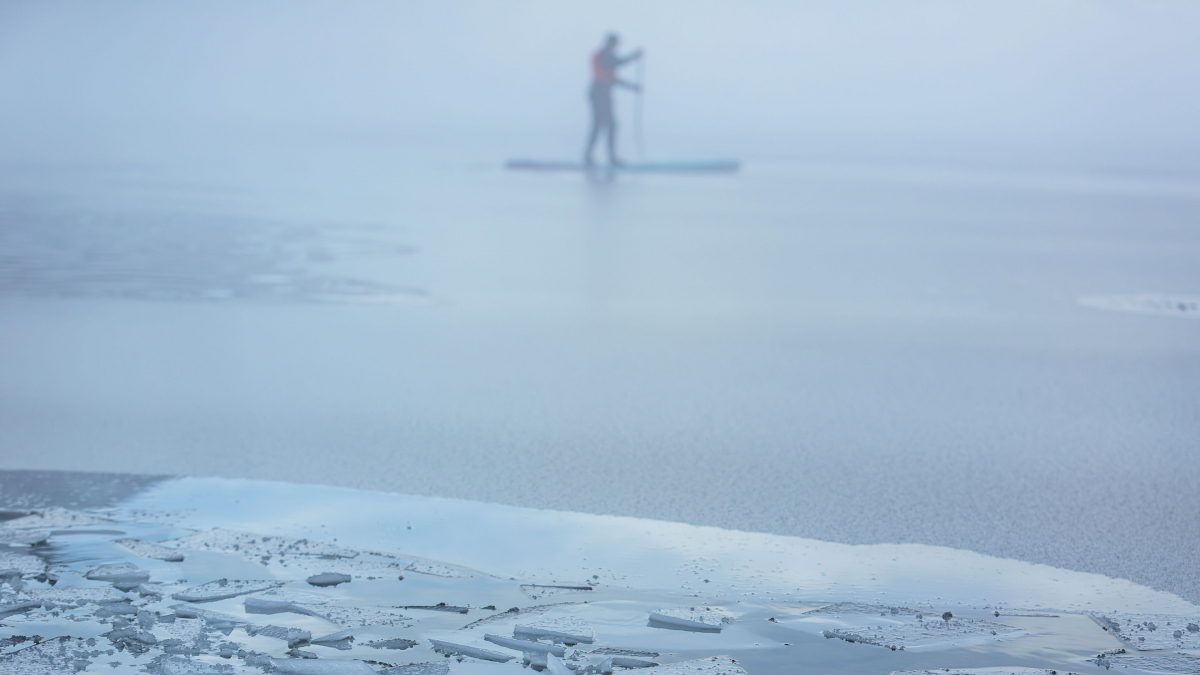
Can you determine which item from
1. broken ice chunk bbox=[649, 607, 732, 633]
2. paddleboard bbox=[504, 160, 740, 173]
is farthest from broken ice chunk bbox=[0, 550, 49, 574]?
Result: paddleboard bbox=[504, 160, 740, 173]

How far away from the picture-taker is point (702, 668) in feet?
6.05

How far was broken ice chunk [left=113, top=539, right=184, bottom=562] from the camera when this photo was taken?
2234mm

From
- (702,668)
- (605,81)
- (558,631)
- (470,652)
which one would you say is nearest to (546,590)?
(558,631)

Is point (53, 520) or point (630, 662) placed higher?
point (53, 520)

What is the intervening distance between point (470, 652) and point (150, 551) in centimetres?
81

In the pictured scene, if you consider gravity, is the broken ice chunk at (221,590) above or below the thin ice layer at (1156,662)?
above

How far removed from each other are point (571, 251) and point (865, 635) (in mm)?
5334

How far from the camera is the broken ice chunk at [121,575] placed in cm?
211

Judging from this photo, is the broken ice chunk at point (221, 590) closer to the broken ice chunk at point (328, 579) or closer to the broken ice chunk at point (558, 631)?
the broken ice chunk at point (328, 579)

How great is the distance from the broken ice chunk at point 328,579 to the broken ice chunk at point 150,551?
30cm

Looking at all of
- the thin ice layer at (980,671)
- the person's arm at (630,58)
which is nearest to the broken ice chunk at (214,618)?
the thin ice layer at (980,671)

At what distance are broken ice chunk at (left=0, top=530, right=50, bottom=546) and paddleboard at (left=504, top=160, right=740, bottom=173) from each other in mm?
11761

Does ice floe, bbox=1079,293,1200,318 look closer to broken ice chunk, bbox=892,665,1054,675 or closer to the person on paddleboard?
broken ice chunk, bbox=892,665,1054,675

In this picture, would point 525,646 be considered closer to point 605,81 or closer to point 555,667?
point 555,667
